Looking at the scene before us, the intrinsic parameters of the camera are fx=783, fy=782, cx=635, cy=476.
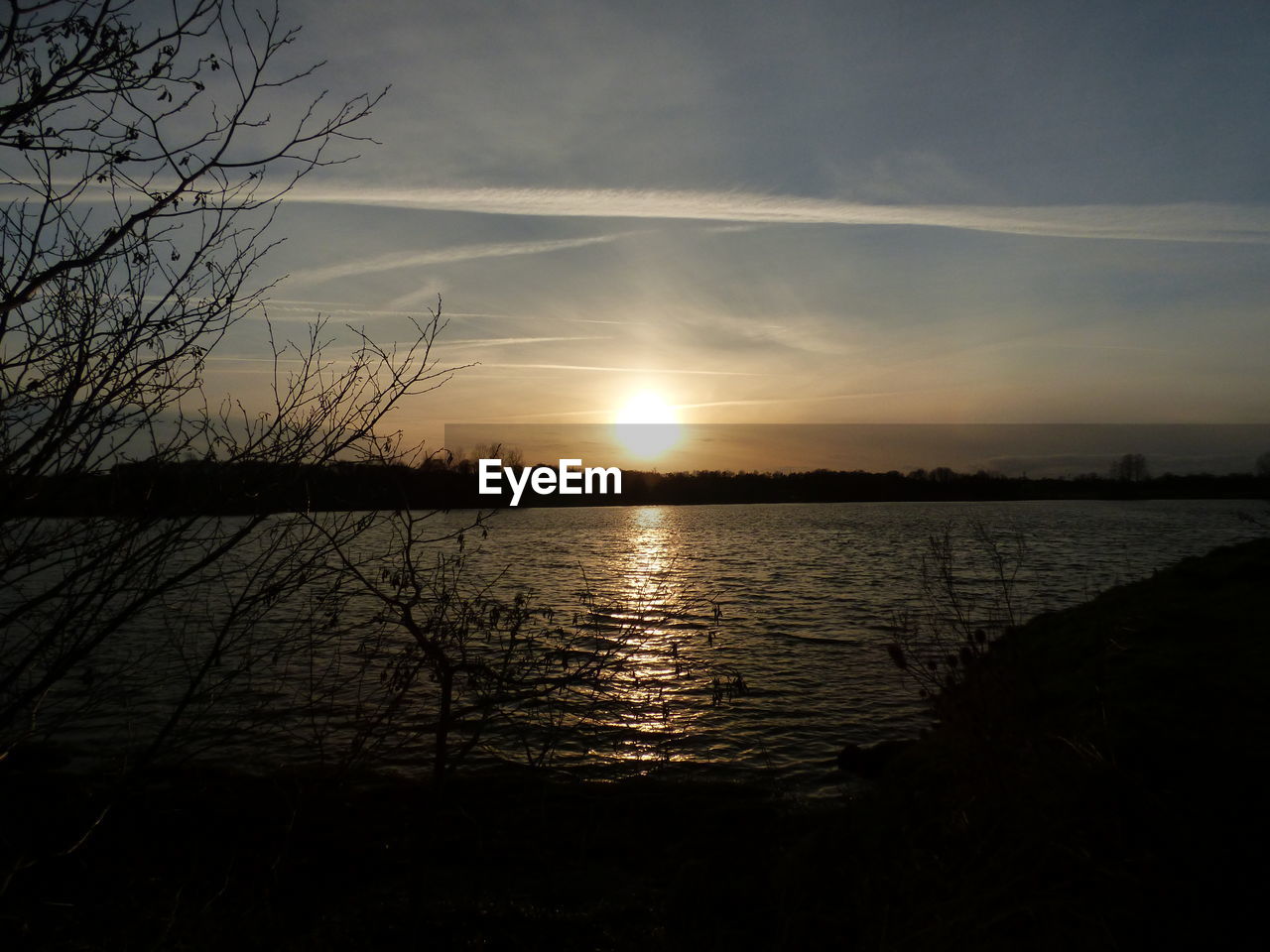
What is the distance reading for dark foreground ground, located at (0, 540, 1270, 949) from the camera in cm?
474

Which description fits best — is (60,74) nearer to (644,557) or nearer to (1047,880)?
(1047,880)

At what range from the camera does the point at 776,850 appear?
838 cm

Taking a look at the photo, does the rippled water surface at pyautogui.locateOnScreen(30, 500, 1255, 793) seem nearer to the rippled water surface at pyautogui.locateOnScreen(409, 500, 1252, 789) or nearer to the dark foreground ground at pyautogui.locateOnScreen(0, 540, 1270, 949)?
the rippled water surface at pyautogui.locateOnScreen(409, 500, 1252, 789)

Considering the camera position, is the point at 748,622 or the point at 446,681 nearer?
the point at 446,681

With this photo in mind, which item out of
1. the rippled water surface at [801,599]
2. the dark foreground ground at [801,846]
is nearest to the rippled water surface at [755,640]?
the rippled water surface at [801,599]

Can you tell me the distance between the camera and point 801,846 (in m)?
7.78

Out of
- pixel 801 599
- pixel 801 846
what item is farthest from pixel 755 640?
pixel 801 846

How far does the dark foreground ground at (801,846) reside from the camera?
4.74 metres

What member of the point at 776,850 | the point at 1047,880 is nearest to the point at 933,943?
the point at 1047,880

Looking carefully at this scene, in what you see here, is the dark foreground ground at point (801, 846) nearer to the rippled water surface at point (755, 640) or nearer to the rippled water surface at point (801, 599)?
the rippled water surface at point (755, 640)

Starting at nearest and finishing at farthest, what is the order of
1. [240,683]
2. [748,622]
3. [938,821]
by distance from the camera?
[938,821] < [240,683] < [748,622]

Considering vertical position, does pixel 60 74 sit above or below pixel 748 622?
above

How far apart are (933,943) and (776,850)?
4140 millimetres

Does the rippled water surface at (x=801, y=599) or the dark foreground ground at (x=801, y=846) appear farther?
the rippled water surface at (x=801, y=599)
